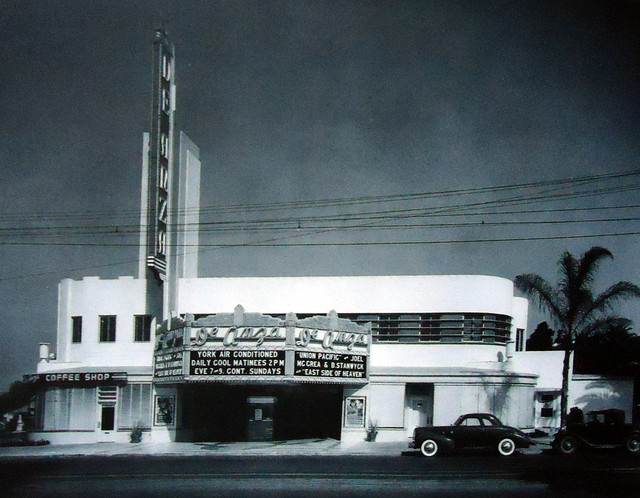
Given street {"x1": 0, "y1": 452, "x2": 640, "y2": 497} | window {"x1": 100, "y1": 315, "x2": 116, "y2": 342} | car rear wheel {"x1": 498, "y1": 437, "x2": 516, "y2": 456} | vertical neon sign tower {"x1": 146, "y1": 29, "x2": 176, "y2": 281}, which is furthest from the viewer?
window {"x1": 100, "y1": 315, "x2": 116, "y2": 342}

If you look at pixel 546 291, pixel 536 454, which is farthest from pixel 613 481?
pixel 546 291

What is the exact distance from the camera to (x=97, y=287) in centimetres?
4203

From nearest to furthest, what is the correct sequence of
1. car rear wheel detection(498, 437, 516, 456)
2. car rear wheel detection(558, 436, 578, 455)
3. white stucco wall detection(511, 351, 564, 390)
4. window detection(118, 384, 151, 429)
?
1. car rear wheel detection(498, 437, 516, 456)
2. car rear wheel detection(558, 436, 578, 455)
3. window detection(118, 384, 151, 429)
4. white stucco wall detection(511, 351, 564, 390)

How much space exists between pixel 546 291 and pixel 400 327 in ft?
23.8

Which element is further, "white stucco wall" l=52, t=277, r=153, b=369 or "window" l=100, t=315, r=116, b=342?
"window" l=100, t=315, r=116, b=342

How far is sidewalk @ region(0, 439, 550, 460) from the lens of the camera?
30.8 metres

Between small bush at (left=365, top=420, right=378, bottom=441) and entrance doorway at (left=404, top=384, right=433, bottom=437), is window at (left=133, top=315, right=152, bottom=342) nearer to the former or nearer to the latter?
small bush at (left=365, top=420, right=378, bottom=441)

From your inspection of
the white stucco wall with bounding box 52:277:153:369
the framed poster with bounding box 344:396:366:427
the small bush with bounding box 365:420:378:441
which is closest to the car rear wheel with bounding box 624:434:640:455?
the small bush with bounding box 365:420:378:441

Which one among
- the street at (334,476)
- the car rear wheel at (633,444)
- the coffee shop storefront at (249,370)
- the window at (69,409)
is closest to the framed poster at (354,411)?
the coffee shop storefront at (249,370)

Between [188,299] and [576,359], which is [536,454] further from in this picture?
[576,359]

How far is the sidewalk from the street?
2774mm

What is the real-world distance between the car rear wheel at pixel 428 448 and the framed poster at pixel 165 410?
13.4 m

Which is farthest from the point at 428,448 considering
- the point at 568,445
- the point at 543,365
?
the point at 543,365

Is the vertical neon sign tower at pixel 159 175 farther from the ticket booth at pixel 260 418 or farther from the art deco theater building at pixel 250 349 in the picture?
the ticket booth at pixel 260 418
